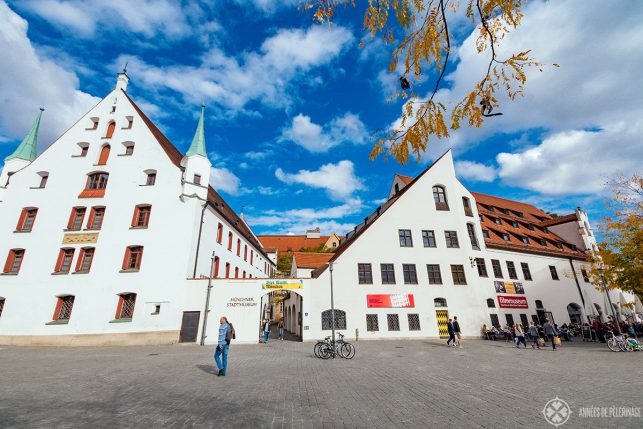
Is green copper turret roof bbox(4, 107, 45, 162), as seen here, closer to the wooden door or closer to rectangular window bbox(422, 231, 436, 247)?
the wooden door

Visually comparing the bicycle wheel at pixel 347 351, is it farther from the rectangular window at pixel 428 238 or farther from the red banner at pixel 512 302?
the red banner at pixel 512 302

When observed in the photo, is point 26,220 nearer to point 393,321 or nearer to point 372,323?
point 372,323

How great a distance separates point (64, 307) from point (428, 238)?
29816mm

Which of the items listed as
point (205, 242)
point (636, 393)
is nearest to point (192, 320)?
point (205, 242)

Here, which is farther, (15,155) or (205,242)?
(15,155)

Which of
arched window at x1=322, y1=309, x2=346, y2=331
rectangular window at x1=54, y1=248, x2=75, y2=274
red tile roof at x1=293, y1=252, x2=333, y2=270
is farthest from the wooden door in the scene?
red tile roof at x1=293, y1=252, x2=333, y2=270

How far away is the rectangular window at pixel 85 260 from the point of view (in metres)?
20.4

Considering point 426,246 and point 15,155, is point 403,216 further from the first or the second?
point 15,155

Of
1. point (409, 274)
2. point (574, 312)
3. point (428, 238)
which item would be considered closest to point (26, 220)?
point (409, 274)

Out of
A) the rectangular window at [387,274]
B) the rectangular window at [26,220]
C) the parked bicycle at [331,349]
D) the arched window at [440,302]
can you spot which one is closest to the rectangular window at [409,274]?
the rectangular window at [387,274]

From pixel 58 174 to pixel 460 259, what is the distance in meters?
36.4

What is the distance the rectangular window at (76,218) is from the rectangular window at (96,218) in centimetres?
75

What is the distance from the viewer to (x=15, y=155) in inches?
995

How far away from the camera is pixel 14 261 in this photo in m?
21.2
